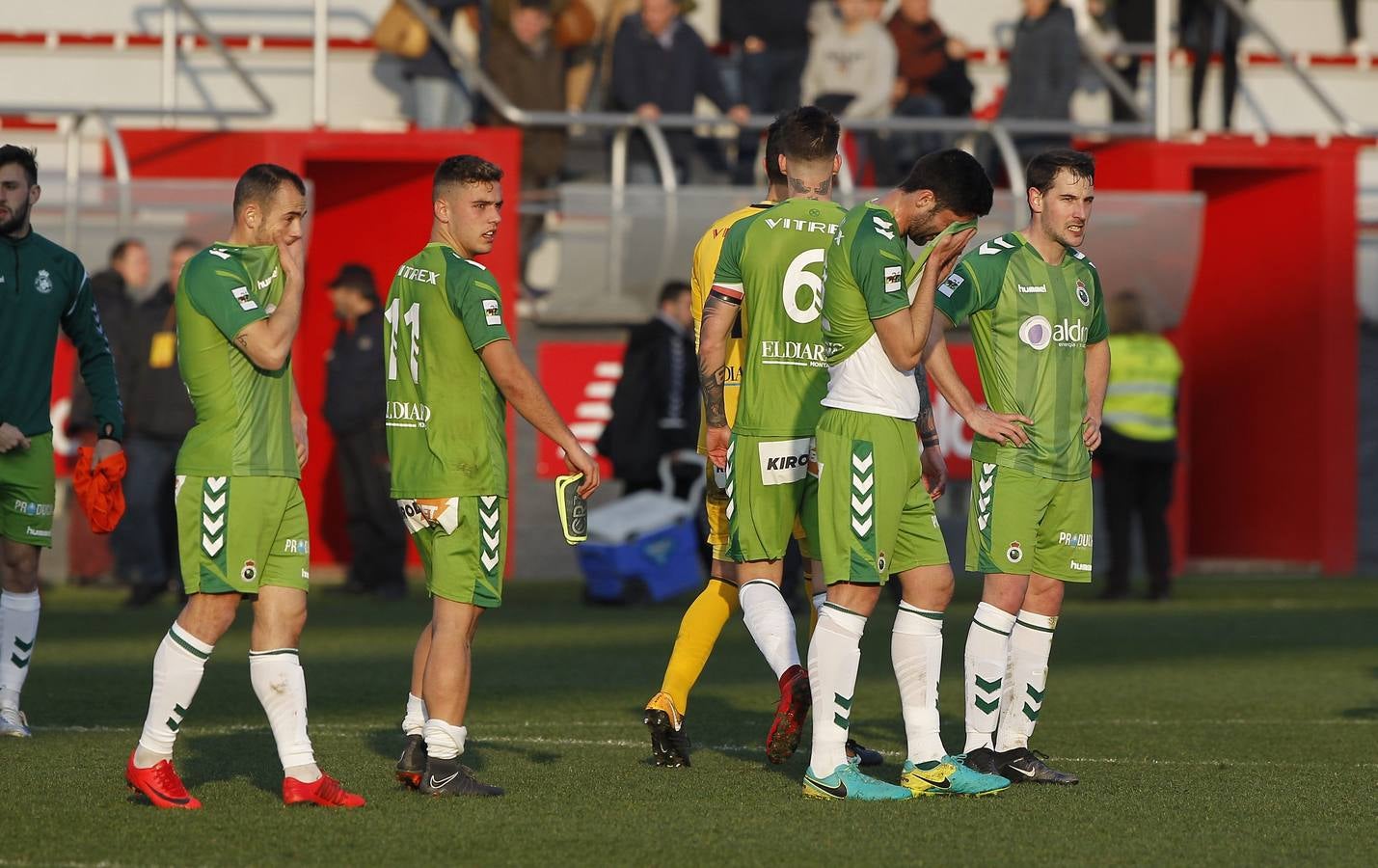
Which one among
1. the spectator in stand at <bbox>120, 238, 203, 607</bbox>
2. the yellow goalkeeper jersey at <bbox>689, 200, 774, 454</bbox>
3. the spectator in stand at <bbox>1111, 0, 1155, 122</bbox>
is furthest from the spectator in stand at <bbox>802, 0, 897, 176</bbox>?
the yellow goalkeeper jersey at <bbox>689, 200, 774, 454</bbox>

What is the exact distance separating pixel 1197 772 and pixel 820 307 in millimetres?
2007

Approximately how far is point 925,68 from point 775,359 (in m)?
11.1

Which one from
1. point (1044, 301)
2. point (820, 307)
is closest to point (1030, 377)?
point (1044, 301)

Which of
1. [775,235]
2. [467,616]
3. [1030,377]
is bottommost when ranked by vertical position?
[467,616]

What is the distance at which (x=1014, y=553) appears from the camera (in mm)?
7039

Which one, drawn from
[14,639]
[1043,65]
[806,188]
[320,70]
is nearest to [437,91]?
[320,70]

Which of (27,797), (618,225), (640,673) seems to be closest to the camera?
(27,797)

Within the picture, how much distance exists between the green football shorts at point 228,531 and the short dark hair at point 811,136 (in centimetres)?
209

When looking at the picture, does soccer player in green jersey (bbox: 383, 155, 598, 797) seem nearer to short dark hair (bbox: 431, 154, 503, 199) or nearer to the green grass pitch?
short dark hair (bbox: 431, 154, 503, 199)

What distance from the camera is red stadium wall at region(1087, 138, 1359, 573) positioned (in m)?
17.5

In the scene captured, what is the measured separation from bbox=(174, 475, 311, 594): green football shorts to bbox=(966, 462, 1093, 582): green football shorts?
2.24 meters

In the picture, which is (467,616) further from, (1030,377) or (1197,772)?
(1197,772)

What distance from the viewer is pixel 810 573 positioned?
7.69 m

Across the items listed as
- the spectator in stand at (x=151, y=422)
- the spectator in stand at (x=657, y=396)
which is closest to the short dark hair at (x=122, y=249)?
the spectator in stand at (x=151, y=422)
